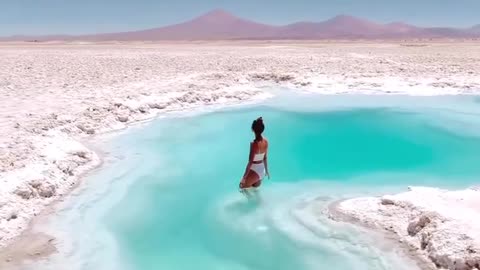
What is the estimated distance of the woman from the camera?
21.8ft

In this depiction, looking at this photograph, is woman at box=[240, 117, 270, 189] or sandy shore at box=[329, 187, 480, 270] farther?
woman at box=[240, 117, 270, 189]

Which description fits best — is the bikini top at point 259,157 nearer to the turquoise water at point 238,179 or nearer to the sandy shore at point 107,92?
the turquoise water at point 238,179

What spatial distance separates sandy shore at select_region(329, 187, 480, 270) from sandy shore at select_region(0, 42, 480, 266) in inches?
163

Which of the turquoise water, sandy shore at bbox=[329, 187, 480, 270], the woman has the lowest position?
the turquoise water

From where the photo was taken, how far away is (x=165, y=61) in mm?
27125

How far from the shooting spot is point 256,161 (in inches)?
271

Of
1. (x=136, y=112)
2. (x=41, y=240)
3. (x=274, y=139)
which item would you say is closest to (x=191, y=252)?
(x=41, y=240)

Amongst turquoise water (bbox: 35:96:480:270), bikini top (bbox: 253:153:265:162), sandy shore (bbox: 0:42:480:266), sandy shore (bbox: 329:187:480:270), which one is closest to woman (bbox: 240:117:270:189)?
bikini top (bbox: 253:153:265:162)

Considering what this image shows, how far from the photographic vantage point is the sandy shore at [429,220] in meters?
4.88

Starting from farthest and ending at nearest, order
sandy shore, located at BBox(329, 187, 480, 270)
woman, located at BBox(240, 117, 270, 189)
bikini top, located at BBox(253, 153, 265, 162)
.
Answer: bikini top, located at BBox(253, 153, 265, 162) < woman, located at BBox(240, 117, 270, 189) < sandy shore, located at BBox(329, 187, 480, 270)

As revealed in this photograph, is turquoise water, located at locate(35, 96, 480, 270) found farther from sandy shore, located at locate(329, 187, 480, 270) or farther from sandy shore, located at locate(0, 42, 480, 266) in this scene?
sandy shore, located at locate(0, 42, 480, 266)

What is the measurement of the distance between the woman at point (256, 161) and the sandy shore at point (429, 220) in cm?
114

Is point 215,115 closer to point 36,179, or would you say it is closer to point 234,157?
point 234,157

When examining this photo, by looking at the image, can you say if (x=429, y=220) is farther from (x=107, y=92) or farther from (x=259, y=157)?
(x=107, y=92)
